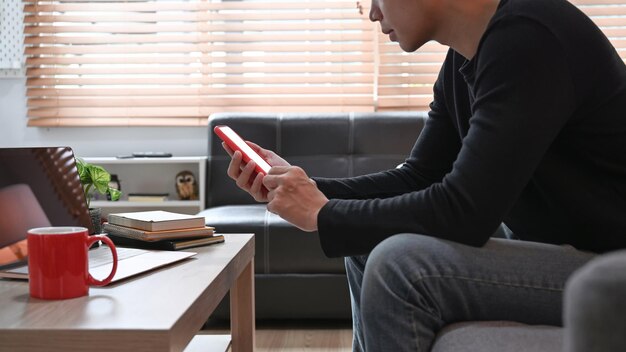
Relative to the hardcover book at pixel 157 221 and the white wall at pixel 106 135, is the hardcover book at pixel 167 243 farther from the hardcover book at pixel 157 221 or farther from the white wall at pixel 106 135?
the white wall at pixel 106 135

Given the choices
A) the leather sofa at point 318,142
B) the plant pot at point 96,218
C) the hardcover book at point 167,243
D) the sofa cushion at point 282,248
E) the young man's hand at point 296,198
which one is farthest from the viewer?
the leather sofa at point 318,142

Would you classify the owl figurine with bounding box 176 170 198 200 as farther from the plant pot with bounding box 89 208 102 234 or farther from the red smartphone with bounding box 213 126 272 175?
the red smartphone with bounding box 213 126 272 175

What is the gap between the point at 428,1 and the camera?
1.15 metres

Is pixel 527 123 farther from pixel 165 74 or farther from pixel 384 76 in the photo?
pixel 165 74

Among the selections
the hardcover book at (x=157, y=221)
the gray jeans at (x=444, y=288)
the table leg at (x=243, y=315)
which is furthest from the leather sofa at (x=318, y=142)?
the gray jeans at (x=444, y=288)

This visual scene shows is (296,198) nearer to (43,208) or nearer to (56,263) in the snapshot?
(56,263)

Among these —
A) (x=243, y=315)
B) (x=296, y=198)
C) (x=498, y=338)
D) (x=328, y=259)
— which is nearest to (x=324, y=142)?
(x=328, y=259)

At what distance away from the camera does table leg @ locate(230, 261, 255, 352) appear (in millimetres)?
1602

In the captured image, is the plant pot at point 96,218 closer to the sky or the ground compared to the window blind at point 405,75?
closer to the ground

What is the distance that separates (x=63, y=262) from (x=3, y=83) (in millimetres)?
2901

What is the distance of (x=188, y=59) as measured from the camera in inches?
137

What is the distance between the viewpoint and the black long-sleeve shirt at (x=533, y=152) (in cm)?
93

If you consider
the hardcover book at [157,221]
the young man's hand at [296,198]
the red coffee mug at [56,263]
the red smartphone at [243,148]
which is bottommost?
the hardcover book at [157,221]

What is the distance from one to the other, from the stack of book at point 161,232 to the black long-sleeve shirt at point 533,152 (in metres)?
0.49
